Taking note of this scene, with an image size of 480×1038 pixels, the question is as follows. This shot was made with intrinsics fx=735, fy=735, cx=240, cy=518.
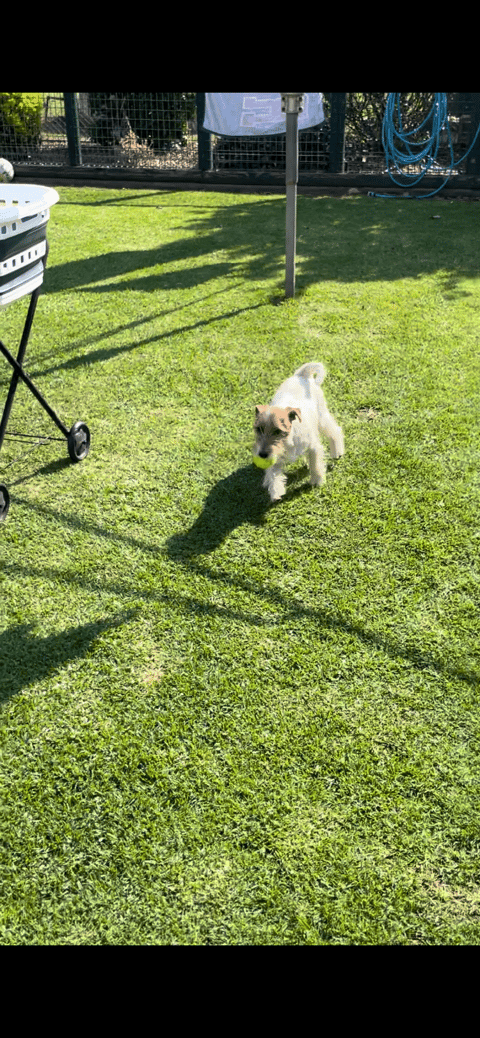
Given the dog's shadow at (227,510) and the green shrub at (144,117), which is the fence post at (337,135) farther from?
the dog's shadow at (227,510)

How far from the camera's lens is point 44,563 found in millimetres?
3434

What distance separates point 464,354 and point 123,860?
4.69 m

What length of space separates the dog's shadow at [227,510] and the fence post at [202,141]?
10.1 meters

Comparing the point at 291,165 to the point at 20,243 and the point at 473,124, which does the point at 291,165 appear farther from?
the point at 473,124

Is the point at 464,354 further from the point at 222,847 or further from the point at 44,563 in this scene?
the point at 222,847

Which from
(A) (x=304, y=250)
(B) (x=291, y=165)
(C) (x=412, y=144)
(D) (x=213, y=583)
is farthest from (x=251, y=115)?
(D) (x=213, y=583)

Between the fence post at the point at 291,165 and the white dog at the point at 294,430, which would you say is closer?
the white dog at the point at 294,430

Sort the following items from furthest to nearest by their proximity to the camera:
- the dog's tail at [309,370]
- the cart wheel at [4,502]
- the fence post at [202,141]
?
the fence post at [202,141] < the dog's tail at [309,370] < the cart wheel at [4,502]

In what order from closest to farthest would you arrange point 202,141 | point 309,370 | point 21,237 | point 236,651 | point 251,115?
point 236,651 < point 21,237 < point 309,370 < point 251,115 < point 202,141

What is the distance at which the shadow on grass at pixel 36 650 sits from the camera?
2.78m

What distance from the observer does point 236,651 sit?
2914mm

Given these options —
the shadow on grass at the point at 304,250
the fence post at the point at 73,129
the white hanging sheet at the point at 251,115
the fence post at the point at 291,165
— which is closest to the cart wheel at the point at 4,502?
the fence post at the point at 291,165

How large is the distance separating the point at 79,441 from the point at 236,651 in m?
1.86

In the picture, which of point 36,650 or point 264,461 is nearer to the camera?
point 36,650
